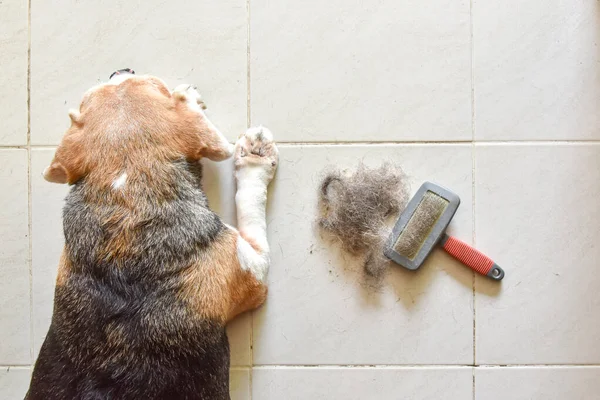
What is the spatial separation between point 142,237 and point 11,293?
2.55 ft

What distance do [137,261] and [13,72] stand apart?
0.98 metres

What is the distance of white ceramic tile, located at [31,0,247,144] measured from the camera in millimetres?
1819

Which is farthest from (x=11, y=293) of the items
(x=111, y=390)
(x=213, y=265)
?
(x=213, y=265)

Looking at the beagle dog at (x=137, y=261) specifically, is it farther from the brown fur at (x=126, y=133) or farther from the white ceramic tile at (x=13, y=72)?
the white ceramic tile at (x=13, y=72)

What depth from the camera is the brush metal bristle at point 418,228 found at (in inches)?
68.5

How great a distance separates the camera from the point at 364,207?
1755 mm

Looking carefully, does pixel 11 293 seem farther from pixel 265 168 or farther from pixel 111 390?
pixel 265 168

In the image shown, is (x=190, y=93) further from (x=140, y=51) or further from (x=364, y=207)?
(x=364, y=207)

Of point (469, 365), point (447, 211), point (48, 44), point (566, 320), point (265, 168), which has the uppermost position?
point (48, 44)

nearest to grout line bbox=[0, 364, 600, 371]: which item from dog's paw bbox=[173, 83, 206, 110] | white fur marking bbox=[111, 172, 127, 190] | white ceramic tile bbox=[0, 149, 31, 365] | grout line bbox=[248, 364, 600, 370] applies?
grout line bbox=[248, 364, 600, 370]

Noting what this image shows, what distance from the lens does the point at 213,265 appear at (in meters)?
1.47

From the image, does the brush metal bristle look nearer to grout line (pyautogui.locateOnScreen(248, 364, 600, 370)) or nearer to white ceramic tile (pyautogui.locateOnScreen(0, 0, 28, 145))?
grout line (pyautogui.locateOnScreen(248, 364, 600, 370))

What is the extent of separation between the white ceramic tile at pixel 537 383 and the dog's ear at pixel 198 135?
121 cm

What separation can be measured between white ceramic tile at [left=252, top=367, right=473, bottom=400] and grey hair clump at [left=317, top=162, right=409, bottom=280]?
1.20 ft
